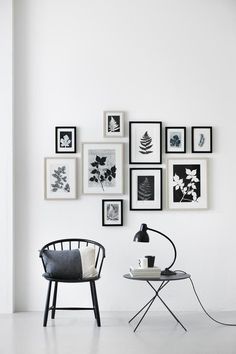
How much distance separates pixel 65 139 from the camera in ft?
18.7

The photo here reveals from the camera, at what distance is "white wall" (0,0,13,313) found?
557cm

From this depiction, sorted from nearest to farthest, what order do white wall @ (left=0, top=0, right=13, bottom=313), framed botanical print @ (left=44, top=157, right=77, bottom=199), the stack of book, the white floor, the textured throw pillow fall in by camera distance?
the white floor, the stack of book, the textured throw pillow, white wall @ (left=0, top=0, right=13, bottom=313), framed botanical print @ (left=44, top=157, right=77, bottom=199)

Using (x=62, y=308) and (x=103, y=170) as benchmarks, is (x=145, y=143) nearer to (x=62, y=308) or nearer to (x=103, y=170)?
(x=103, y=170)

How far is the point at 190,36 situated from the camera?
18.9ft

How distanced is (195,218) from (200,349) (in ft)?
5.68

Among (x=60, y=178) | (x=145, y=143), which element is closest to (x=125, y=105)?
(x=145, y=143)

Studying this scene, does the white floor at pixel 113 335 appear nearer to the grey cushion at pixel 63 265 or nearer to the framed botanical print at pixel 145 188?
the grey cushion at pixel 63 265

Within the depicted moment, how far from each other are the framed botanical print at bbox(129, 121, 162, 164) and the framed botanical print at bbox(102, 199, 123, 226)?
1.43 feet

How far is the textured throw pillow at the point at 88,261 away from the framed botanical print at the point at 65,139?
3.45 ft

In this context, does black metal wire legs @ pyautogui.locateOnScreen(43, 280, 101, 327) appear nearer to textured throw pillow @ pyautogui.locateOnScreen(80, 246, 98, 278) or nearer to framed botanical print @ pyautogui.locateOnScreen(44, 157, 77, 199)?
textured throw pillow @ pyautogui.locateOnScreen(80, 246, 98, 278)

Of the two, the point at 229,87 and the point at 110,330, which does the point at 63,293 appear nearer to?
the point at 110,330

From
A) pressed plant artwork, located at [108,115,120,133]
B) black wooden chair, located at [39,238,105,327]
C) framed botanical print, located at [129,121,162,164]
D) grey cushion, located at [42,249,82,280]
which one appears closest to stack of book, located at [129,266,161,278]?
black wooden chair, located at [39,238,105,327]

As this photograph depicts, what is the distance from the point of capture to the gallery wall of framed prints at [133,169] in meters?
5.68

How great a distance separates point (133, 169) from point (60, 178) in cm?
73
